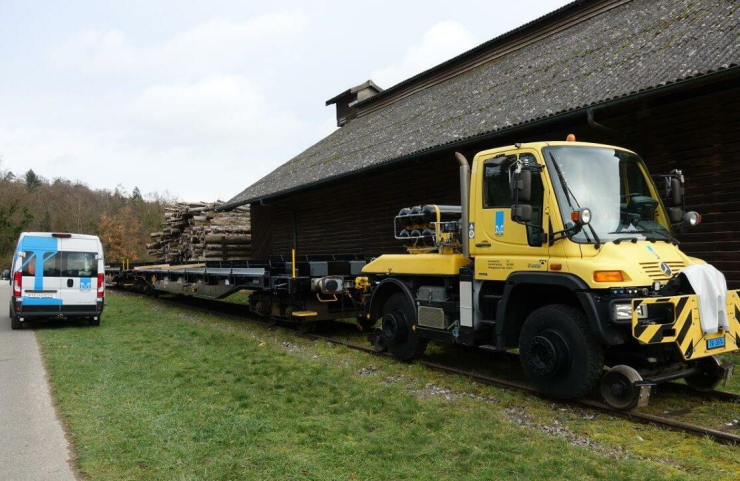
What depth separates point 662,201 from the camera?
6531 millimetres

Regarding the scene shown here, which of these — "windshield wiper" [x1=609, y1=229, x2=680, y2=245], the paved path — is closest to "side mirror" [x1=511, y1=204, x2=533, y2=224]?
"windshield wiper" [x1=609, y1=229, x2=680, y2=245]

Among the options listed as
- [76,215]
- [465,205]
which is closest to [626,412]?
[465,205]

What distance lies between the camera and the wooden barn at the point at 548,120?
8.67 metres

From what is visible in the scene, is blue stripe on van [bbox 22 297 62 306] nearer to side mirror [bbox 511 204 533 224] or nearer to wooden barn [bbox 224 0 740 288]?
wooden barn [bbox 224 0 740 288]

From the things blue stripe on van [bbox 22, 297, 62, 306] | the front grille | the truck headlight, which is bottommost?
blue stripe on van [bbox 22, 297, 62, 306]

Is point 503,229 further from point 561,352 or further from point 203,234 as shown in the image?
point 203,234

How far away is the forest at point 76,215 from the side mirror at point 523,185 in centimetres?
5659

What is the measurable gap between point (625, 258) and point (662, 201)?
170cm

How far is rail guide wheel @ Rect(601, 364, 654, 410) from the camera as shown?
16.6ft

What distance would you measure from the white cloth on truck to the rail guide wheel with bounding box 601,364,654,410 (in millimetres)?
812

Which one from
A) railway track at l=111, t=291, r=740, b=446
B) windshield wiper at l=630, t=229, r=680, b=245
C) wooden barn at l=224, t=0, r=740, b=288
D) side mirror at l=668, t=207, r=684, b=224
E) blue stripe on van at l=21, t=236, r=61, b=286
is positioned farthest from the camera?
blue stripe on van at l=21, t=236, r=61, b=286

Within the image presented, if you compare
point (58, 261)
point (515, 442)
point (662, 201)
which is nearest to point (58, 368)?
point (58, 261)

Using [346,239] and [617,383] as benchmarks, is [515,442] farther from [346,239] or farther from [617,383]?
[346,239]

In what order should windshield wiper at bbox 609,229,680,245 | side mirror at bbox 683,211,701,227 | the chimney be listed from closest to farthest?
windshield wiper at bbox 609,229,680,245 < side mirror at bbox 683,211,701,227 < the chimney
